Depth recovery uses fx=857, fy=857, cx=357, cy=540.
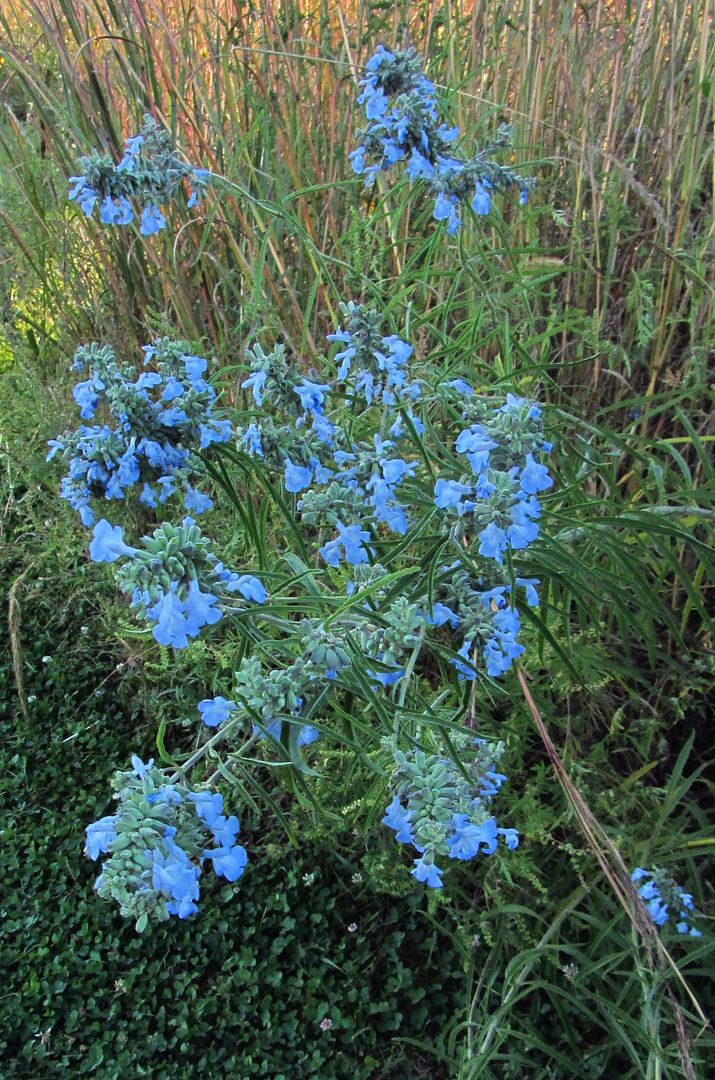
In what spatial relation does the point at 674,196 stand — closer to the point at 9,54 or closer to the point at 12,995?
the point at 9,54

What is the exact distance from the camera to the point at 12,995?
Result: 1.48m

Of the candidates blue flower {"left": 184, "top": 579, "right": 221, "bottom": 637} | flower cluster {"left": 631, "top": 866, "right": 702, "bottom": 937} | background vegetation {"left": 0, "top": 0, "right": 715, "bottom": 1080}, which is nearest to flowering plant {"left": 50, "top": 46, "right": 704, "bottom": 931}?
blue flower {"left": 184, "top": 579, "right": 221, "bottom": 637}

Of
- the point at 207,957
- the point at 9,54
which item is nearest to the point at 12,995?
the point at 207,957

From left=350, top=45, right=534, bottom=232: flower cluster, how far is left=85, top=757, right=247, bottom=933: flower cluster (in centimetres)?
82

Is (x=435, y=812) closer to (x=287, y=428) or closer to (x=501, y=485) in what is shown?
(x=501, y=485)

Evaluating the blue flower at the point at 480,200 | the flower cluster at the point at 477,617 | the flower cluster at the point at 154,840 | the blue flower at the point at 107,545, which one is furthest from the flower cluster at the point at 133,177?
the flower cluster at the point at 154,840

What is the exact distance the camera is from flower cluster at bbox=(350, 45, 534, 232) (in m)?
1.12

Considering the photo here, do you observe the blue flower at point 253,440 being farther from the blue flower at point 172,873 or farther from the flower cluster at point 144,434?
the blue flower at point 172,873

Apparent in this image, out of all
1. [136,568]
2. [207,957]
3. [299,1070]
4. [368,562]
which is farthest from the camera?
[207,957]

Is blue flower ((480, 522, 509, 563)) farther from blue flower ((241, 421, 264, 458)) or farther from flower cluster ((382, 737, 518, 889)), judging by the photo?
blue flower ((241, 421, 264, 458))

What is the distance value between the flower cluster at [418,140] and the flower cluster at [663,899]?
969 mm

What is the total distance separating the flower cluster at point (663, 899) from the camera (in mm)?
1208

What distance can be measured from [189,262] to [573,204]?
0.79m

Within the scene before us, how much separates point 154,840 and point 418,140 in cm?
93
